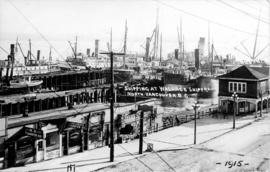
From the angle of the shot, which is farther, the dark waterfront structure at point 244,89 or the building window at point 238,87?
the building window at point 238,87

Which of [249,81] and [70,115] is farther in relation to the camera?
[249,81]

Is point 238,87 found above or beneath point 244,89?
above

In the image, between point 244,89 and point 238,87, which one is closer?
point 244,89

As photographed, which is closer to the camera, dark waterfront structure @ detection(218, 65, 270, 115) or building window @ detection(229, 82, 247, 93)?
dark waterfront structure @ detection(218, 65, 270, 115)

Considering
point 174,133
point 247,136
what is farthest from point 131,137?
point 247,136

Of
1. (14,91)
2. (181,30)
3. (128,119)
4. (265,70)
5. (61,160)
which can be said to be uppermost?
(181,30)

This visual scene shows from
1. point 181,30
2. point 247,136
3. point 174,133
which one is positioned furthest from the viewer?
point 181,30

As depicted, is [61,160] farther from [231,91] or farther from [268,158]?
[231,91]

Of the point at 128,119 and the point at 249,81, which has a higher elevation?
the point at 249,81
